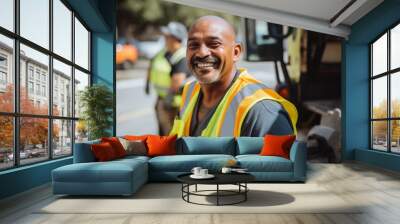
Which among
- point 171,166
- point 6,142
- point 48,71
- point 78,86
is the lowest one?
point 171,166

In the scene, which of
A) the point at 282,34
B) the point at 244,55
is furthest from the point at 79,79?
the point at 282,34

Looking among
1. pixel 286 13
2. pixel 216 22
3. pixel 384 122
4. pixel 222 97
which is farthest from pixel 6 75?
pixel 384 122

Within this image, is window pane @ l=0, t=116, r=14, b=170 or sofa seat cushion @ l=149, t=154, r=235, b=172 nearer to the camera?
window pane @ l=0, t=116, r=14, b=170

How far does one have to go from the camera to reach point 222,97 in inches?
340

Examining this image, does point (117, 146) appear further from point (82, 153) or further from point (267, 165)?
point (267, 165)

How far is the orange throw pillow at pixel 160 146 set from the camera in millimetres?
6784

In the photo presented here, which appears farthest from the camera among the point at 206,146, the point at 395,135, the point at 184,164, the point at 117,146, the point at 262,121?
the point at 262,121

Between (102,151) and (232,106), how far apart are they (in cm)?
364

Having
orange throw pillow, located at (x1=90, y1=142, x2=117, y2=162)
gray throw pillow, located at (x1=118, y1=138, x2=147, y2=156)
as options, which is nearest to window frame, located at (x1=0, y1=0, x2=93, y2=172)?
orange throw pillow, located at (x1=90, y1=142, x2=117, y2=162)

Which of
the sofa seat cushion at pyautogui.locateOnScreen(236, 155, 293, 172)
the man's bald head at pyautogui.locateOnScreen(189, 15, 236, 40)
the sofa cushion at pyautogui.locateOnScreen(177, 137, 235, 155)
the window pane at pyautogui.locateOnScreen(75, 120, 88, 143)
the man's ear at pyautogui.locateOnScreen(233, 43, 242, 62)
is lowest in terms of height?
the sofa seat cushion at pyautogui.locateOnScreen(236, 155, 293, 172)

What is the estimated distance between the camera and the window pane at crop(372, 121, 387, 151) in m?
8.34

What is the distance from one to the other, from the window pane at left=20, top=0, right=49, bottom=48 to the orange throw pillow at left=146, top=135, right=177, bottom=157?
7.74 feet

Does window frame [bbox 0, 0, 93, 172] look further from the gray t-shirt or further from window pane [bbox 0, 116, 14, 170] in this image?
the gray t-shirt

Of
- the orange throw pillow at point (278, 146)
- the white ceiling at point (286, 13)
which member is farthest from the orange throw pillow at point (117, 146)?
the white ceiling at point (286, 13)
